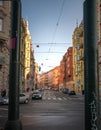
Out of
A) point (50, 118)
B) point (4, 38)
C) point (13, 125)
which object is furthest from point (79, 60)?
point (13, 125)

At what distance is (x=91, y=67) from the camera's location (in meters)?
3.27

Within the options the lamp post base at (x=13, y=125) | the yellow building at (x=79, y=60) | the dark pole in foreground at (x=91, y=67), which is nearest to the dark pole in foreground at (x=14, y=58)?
the lamp post base at (x=13, y=125)

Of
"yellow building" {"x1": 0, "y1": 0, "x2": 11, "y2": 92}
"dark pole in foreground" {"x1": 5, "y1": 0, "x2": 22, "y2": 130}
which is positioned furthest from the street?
"yellow building" {"x1": 0, "y1": 0, "x2": 11, "y2": 92}

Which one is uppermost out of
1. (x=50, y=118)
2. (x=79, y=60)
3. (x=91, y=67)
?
(x=79, y=60)

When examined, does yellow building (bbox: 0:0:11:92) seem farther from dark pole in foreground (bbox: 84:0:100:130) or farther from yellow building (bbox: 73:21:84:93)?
dark pole in foreground (bbox: 84:0:100:130)

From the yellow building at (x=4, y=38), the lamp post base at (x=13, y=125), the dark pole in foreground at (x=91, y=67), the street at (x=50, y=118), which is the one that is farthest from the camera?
the yellow building at (x=4, y=38)

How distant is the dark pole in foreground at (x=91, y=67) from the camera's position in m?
3.27

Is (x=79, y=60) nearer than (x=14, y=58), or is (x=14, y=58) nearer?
(x=14, y=58)

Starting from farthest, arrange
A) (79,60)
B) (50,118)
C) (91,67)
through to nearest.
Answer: (79,60) → (50,118) → (91,67)

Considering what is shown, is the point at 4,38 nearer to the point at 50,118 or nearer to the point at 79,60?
the point at 50,118

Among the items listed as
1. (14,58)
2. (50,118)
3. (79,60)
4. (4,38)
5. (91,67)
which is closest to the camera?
(91,67)

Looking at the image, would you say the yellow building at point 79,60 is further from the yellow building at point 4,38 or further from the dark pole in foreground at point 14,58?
the dark pole in foreground at point 14,58

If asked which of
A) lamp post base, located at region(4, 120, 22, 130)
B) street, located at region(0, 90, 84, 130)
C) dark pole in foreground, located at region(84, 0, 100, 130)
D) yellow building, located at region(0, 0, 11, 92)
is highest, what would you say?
yellow building, located at region(0, 0, 11, 92)

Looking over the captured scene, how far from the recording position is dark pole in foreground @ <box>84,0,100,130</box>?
327cm
